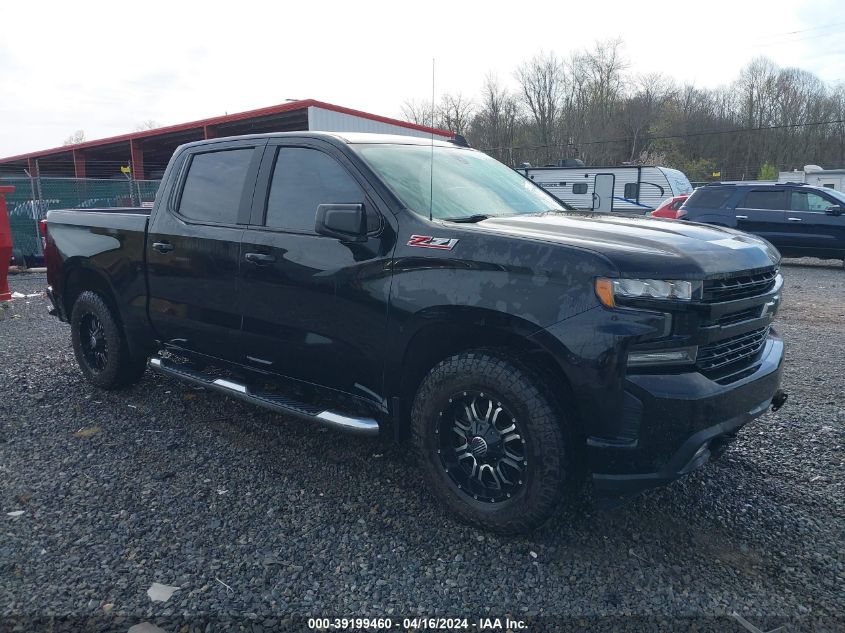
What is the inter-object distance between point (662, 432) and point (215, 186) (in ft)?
10.4

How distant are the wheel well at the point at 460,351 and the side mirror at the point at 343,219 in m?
0.60

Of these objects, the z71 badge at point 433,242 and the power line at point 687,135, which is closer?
the z71 badge at point 433,242

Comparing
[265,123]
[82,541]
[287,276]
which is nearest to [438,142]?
[287,276]

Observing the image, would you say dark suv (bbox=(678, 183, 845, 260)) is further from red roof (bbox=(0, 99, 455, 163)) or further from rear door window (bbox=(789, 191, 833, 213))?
red roof (bbox=(0, 99, 455, 163))

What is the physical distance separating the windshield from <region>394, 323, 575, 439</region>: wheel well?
0.64m

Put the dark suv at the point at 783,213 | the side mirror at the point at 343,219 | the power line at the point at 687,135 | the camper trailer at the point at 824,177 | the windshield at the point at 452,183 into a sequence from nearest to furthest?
the side mirror at the point at 343,219
the windshield at the point at 452,183
the dark suv at the point at 783,213
the camper trailer at the point at 824,177
the power line at the point at 687,135

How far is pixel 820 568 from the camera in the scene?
2.74m

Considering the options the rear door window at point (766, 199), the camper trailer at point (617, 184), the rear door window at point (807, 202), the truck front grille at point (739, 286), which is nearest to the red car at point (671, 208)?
the rear door window at point (766, 199)

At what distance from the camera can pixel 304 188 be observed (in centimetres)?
372

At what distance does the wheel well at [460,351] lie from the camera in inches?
110

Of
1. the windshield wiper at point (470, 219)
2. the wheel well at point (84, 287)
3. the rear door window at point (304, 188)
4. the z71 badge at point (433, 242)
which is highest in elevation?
the rear door window at point (304, 188)

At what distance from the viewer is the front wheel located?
8.97 ft

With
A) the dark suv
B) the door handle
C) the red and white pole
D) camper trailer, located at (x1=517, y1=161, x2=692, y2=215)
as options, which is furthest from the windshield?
camper trailer, located at (x1=517, y1=161, x2=692, y2=215)

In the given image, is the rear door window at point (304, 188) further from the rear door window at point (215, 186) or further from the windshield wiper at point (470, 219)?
the windshield wiper at point (470, 219)
